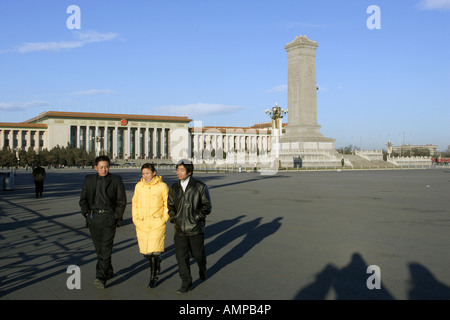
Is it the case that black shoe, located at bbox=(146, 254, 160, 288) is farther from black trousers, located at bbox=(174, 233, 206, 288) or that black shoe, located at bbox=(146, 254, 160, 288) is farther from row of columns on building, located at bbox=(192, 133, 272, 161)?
row of columns on building, located at bbox=(192, 133, 272, 161)

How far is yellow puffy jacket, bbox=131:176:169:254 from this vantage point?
19.0ft

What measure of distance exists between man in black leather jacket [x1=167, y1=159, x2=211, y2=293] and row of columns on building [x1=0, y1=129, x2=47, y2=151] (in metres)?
117

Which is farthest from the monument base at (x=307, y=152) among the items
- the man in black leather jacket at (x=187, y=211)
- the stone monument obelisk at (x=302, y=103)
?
the man in black leather jacket at (x=187, y=211)

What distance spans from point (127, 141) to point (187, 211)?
120 m

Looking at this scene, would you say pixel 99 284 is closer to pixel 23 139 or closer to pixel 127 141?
pixel 23 139

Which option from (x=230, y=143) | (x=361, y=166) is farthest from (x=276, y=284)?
(x=230, y=143)

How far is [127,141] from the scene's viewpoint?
12269cm

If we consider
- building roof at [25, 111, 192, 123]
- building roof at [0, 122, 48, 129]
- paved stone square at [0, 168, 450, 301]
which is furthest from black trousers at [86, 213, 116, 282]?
building roof at [0, 122, 48, 129]

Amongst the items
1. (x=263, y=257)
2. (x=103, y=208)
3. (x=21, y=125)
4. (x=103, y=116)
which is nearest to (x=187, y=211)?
(x=103, y=208)

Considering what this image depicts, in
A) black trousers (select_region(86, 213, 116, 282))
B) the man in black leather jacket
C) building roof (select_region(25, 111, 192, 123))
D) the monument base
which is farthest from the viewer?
building roof (select_region(25, 111, 192, 123))

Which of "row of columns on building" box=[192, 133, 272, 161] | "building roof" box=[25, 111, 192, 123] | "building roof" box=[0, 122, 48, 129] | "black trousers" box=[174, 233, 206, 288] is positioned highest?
"building roof" box=[25, 111, 192, 123]

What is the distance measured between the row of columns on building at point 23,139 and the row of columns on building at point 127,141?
8871 millimetres

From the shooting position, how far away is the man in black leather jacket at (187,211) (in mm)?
5738
